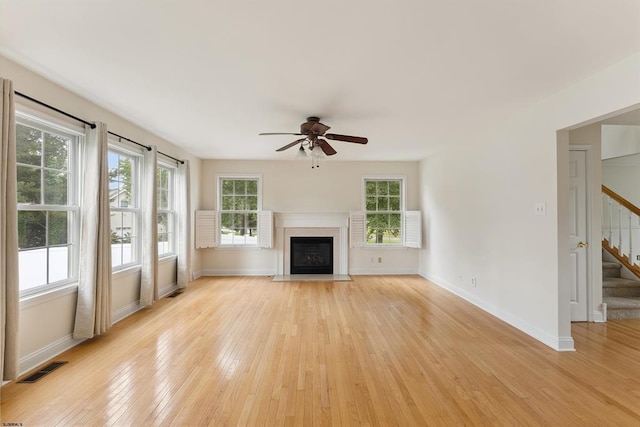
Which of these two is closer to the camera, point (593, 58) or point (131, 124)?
point (593, 58)

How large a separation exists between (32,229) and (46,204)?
249mm

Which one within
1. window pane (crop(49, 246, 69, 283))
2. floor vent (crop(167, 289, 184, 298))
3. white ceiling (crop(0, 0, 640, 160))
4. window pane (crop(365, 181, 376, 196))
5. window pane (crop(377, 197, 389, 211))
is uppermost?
white ceiling (crop(0, 0, 640, 160))

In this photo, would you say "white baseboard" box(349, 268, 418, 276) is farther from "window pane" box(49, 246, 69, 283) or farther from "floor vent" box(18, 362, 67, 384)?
"floor vent" box(18, 362, 67, 384)

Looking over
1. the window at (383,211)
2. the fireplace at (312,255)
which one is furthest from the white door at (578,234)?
the fireplace at (312,255)

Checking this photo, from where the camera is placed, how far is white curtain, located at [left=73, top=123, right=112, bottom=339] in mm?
3033

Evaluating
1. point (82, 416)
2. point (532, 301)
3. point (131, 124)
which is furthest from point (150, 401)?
point (532, 301)

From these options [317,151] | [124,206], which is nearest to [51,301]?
[124,206]

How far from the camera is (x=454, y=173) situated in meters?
5.14

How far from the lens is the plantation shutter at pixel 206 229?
20.5 feet

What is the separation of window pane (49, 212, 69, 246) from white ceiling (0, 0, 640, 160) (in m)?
1.22

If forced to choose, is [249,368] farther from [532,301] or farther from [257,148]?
[257,148]

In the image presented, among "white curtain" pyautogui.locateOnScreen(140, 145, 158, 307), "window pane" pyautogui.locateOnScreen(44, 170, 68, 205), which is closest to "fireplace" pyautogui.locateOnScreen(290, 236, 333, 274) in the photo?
"white curtain" pyautogui.locateOnScreen(140, 145, 158, 307)

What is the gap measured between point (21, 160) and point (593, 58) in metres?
4.64

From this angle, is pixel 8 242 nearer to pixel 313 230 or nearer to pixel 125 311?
pixel 125 311
